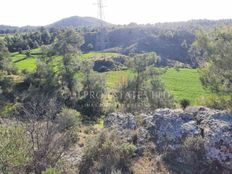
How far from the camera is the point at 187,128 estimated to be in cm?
2136

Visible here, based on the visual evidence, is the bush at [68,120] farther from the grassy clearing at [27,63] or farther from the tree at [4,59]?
the grassy clearing at [27,63]

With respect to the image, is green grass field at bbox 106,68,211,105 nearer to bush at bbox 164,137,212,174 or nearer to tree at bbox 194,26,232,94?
tree at bbox 194,26,232,94

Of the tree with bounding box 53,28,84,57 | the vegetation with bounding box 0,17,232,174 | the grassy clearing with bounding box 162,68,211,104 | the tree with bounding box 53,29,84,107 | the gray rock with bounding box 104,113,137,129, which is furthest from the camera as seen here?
the grassy clearing with bounding box 162,68,211,104

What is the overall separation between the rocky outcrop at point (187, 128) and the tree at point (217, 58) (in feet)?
19.6

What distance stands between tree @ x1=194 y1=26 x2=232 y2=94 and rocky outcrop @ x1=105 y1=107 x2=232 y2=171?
5.96m

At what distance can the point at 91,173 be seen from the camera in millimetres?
19438

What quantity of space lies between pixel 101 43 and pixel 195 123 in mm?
128416

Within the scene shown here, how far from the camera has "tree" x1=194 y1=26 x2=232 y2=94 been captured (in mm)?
27750

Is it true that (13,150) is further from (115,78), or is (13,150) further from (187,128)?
(115,78)

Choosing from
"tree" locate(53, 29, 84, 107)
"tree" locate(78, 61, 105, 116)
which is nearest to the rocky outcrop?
"tree" locate(78, 61, 105, 116)

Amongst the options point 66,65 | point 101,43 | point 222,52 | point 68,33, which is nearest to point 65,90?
point 66,65

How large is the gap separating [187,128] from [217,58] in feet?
30.0

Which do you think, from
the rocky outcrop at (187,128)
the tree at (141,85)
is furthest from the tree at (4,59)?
the rocky outcrop at (187,128)

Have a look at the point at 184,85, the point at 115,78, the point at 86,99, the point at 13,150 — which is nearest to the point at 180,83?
the point at 184,85
